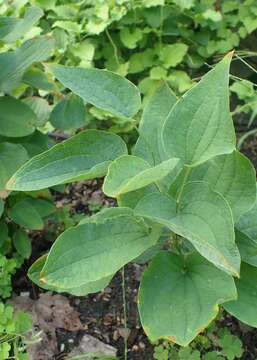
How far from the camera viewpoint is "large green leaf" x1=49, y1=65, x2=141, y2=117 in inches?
50.0

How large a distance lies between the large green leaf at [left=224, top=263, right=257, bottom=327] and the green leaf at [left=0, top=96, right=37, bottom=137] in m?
0.81

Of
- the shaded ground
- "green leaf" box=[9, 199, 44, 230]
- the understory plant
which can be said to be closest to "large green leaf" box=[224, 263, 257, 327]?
the understory plant

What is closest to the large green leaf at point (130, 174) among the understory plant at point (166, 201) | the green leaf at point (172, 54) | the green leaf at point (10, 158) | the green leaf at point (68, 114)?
the understory plant at point (166, 201)

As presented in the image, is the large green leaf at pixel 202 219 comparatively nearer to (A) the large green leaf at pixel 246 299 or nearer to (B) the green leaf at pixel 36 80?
(A) the large green leaf at pixel 246 299

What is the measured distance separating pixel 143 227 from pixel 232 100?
170 centimetres

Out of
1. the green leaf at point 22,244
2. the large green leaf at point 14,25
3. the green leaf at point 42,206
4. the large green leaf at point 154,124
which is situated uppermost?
the large green leaf at point 14,25

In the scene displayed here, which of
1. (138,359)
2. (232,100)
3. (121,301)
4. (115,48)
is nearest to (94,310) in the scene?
(121,301)

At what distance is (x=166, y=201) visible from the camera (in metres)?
1.23

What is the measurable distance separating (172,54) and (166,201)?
4.71 ft

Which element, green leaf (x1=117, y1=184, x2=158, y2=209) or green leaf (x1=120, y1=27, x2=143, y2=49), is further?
green leaf (x1=120, y1=27, x2=143, y2=49)

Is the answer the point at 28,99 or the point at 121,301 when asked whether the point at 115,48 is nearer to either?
the point at 28,99

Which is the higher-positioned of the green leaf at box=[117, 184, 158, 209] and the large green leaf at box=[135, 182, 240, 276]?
the large green leaf at box=[135, 182, 240, 276]

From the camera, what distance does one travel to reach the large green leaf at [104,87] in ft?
4.17

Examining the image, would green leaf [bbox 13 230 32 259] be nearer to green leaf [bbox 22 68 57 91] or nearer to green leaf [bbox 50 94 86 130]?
green leaf [bbox 50 94 86 130]
